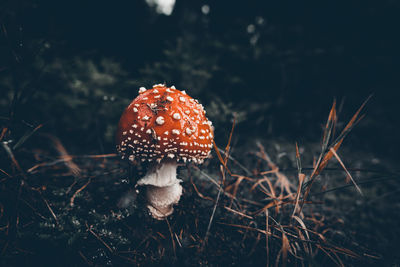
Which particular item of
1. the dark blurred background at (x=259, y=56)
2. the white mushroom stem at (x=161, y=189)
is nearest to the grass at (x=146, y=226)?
the white mushroom stem at (x=161, y=189)

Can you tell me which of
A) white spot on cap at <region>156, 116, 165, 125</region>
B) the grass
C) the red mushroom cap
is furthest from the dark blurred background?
white spot on cap at <region>156, 116, 165, 125</region>

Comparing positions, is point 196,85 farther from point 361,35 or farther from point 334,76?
point 361,35

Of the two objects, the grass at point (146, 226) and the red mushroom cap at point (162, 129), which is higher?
the red mushroom cap at point (162, 129)

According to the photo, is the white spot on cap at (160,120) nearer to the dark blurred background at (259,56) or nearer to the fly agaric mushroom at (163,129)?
the fly agaric mushroom at (163,129)

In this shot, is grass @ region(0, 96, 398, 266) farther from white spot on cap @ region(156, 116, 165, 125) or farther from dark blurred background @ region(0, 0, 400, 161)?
dark blurred background @ region(0, 0, 400, 161)

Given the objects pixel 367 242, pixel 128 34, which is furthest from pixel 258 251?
pixel 128 34

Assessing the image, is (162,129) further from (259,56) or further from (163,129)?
(259,56)
